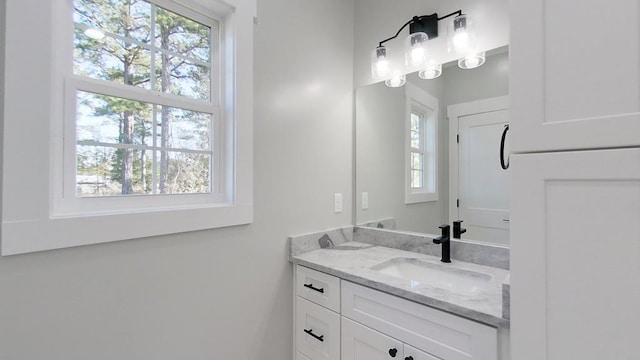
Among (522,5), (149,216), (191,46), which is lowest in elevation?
(149,216)

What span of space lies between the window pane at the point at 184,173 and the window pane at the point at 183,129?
4 centimetres

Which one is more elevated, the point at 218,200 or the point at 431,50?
the point at 431,50

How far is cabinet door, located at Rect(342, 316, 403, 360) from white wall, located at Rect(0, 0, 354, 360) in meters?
0.42

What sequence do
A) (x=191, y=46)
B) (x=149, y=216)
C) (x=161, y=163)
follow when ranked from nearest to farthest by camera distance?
1. (x=149, y=216)
2. (x=161, y=163)
3. (x=191, y=46)

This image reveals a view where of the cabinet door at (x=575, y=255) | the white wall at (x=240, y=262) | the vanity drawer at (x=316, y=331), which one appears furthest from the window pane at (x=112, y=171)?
the cabinet door at (x=575, y=255)

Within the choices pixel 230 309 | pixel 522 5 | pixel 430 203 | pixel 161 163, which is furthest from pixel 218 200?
pixel 522 5

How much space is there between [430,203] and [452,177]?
0.64ft

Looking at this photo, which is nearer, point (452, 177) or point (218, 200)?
point (218, 200)

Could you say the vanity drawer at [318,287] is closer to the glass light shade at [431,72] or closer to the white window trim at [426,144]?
the white window trim at [426,144]

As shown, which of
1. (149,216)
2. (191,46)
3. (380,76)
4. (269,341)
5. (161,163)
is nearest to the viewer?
(149,216)

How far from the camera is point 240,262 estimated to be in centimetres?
144

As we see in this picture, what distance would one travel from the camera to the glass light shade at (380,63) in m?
1.79

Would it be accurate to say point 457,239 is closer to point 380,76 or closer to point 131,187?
point 380,76

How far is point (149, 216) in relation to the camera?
1.16m
